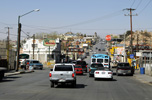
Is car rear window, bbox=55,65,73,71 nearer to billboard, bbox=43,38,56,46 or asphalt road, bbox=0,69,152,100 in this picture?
asphalt road, bbox=0,69,152,100

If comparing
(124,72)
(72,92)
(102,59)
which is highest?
(102,59)

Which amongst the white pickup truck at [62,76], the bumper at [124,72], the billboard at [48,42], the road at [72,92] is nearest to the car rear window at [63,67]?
the white pickup truck at [62,76]

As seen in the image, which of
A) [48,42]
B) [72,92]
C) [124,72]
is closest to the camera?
[72,92]

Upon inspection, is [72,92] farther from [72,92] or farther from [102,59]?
[102,59]

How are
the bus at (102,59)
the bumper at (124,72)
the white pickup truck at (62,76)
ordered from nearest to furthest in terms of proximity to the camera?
the white pickup truck at (62,76) → the bumper at (124,72) → the bus at (102,59)

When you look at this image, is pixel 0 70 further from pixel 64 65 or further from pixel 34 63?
pixel 34 63

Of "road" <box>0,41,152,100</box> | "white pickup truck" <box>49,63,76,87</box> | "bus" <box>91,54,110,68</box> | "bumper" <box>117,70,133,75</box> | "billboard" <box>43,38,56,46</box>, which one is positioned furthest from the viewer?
"billboard" <box>43,38,56,46</box>

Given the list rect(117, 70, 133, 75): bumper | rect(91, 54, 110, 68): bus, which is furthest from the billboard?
rect(117, 70, 133, 75): bumper

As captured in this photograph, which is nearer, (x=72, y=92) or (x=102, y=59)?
(x=72, y=92)

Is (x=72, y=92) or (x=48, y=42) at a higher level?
(x=48, y=42)

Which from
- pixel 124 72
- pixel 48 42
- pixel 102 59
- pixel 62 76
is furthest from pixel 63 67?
pixel 48 42

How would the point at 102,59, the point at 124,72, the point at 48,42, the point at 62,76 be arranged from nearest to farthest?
the point at 62,76
the point at 124,72
the point at 102,59
the point at 48,42

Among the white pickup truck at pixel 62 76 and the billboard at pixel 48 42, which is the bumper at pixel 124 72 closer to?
the white pickup truck at pixel 62 76

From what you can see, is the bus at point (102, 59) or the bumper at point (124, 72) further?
the bus at point (102, 59)
